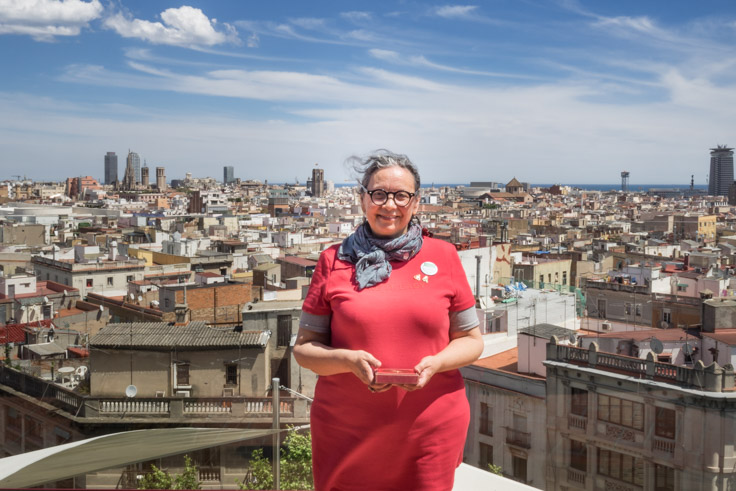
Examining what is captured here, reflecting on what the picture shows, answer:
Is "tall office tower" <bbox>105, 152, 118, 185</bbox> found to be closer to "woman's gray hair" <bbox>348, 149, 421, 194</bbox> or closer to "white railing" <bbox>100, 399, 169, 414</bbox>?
"white railing" <bbox>100, 399, 169, 414</bbox>

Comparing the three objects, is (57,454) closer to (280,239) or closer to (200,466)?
(200,466)

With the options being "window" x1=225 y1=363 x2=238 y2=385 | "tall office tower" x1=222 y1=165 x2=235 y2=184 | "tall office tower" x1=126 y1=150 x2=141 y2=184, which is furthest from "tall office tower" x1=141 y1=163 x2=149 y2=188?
"window" x1=225 y1=363 x2=238 y2=385

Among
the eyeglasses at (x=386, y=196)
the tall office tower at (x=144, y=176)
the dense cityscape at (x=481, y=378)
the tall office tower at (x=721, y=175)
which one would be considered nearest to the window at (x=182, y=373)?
the dense cityscape at (x=481, y=378)

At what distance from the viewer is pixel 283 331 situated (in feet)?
19.2

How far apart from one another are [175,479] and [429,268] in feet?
3.97

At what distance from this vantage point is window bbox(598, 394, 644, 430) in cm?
326

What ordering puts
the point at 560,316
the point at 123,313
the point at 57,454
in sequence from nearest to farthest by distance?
the point at 57,454 → the point at 560,316 → the point at 123,313

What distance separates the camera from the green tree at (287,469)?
202 centimetres

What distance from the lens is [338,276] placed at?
1289 millimetres

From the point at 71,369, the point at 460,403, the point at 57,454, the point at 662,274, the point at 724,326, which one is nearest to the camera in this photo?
the point at 460,403

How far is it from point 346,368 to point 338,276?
0.17 meters

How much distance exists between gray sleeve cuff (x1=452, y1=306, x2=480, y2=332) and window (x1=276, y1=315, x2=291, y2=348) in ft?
14.1

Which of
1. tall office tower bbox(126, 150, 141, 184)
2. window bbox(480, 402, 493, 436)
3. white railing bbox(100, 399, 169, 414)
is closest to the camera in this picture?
white railing bbox(100, 399, 169, 414)

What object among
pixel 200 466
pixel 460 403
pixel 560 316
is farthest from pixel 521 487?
pixel 560 316
